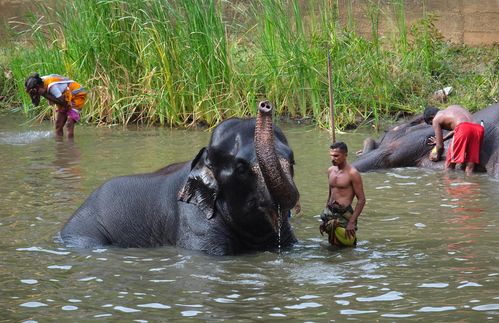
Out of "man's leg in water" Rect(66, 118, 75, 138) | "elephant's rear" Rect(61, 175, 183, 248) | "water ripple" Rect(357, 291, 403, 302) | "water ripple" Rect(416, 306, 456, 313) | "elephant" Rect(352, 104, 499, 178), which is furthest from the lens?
"man's leg in water" Rect(66, 118, 75, 138)

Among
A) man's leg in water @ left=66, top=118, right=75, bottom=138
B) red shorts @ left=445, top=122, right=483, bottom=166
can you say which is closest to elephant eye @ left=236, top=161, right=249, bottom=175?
red shorts @ left=445, top=122, right=483, bottom=166

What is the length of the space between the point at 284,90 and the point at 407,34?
2.60 m

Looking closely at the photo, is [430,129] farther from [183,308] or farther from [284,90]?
[183,308]

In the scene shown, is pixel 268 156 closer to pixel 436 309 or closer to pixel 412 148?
pixel 436 309

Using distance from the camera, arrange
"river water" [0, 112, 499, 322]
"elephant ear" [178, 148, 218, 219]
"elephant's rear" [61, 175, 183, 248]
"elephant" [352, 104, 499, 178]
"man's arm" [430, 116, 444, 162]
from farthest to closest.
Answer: "man's arm" [430, 116, 444, 162] → "elephant" [352, 104, 499, 178] → "elephant's rear" [61, 175, 183, 248] → "elephant ear" [178, 148, 218, 219] → "river water" [0, 112, 499, 322]

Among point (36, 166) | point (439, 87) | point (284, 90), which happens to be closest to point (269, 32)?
point (284, 90)

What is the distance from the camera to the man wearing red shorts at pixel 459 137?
37.6 feet

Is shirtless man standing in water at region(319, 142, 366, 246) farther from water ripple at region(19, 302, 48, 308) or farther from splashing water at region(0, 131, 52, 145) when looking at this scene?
splashing water at region(0, 131, 52, 145)

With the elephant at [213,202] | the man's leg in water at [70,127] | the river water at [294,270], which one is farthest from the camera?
the man's leg in water at [70,127]

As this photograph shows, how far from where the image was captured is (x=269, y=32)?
48.4 ft

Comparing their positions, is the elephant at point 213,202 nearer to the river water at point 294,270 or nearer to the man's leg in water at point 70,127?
the river water at point 294,270

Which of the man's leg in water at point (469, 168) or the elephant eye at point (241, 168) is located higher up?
the elephant eye at point (241, 168)

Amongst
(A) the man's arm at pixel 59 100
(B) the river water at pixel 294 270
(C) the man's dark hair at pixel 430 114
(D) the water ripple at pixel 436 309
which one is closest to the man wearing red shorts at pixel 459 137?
(C) the man's dark hair at pixel 430 114

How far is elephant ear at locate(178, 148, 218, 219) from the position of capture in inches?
290
